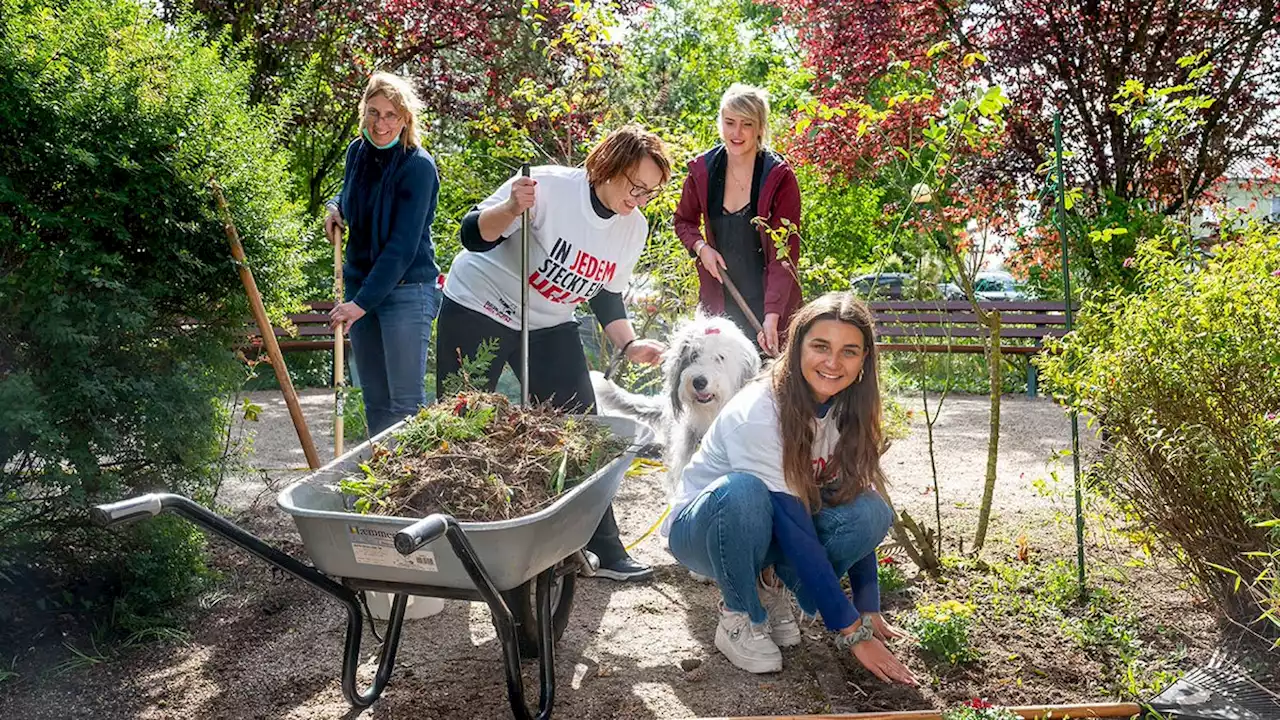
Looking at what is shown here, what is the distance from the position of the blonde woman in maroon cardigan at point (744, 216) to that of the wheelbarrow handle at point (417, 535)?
6.49 feet

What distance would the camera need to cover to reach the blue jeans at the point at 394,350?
3.57 m

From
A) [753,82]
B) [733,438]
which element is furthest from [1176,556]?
[753,82]

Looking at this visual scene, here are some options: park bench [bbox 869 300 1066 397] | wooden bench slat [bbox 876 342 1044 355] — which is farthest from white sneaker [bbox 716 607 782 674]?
park bench [bbox 869 300 1066 397]

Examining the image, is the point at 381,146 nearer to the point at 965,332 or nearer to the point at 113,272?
the point at 113,272

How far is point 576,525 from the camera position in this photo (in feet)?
7.89

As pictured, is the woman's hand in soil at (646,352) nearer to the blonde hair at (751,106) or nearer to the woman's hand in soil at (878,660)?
the blonde hair at (751,106)

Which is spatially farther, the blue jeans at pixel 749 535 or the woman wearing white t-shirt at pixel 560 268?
the woman wearing white t-shirt at pixel 560 268

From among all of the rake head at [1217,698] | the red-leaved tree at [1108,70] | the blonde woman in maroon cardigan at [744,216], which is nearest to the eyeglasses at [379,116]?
the blonde woman in maroon cardigan at [744,216]

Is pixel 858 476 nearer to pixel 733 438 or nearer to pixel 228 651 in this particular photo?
pixel 733 438

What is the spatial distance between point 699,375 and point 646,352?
0.69 ft

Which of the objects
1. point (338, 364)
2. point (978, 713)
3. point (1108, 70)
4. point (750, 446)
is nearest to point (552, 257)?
point (338, 364)

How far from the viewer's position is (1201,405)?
2.53 meters

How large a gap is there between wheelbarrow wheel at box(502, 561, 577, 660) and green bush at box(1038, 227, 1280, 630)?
1479 mm

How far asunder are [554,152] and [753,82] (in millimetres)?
10794
